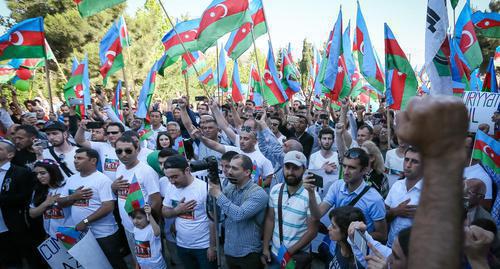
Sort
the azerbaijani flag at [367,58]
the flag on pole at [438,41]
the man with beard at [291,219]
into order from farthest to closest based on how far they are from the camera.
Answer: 1. the azerbaijani flag at [367,58]
2. the flag on pole at [438,41]
3. the man with beard at [291,219]

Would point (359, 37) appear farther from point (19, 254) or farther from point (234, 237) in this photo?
point (19, 254)

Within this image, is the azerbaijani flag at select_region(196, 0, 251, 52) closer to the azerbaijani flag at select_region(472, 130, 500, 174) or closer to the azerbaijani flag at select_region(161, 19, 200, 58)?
the azerbaijani flag at select_region(161, 19, 200, 58)

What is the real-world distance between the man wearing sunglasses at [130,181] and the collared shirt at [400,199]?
2433 millimetres

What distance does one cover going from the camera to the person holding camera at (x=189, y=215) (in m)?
3.71

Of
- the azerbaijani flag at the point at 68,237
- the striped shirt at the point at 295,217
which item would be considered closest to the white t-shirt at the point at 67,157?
the azerbaijani flag at the point at 68,237

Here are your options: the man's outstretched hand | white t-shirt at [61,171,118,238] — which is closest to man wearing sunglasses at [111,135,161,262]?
white t-shirt at [61,171,118,238]

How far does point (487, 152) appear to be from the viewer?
165 inches

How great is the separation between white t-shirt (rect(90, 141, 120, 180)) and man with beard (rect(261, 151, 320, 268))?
264 cm

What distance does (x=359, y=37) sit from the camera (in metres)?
7.48

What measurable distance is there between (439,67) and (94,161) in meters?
3.99

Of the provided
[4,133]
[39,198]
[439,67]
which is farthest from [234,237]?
[4,133]

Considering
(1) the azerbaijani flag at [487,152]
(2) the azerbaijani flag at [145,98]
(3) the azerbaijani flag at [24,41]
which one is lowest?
(1) the azerbaijani flag at [487,152]

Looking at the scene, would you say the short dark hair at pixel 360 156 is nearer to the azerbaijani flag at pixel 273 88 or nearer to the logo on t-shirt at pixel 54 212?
the logo on t-shirt at pixel 54 212

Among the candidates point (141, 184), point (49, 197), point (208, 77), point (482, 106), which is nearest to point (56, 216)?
point (49, 197)
